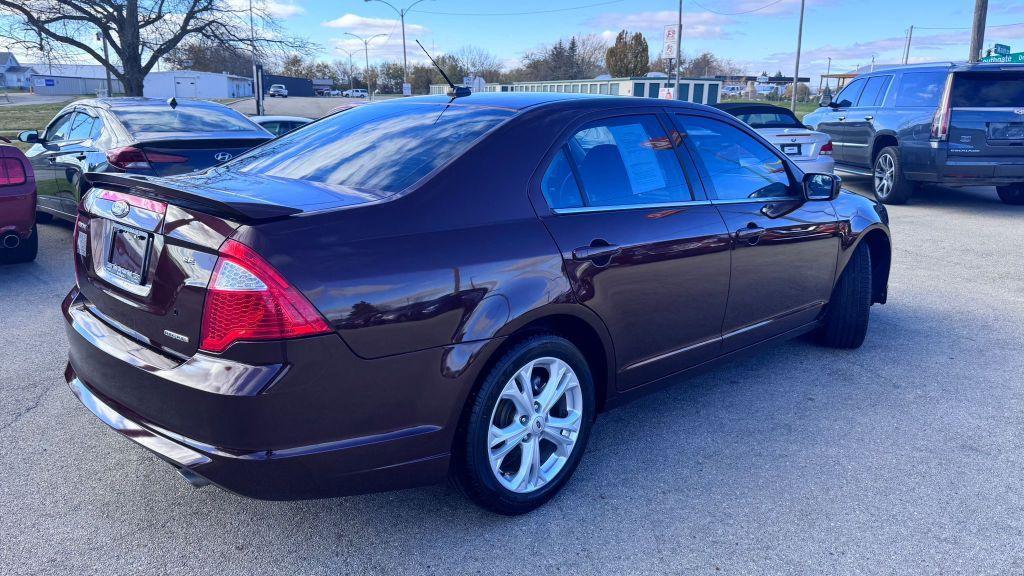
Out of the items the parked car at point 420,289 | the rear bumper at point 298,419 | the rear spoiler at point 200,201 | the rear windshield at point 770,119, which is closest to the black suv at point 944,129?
the rear windshield at point 770,119

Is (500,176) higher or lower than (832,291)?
higher

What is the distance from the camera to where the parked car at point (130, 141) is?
6609 millimetres

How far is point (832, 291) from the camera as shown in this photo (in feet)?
15.2

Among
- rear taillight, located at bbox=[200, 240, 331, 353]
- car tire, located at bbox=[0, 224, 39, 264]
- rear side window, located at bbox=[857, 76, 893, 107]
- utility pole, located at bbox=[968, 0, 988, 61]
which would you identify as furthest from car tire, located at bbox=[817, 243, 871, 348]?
utility pole, located at bbox=[968, 0, 988, 61]

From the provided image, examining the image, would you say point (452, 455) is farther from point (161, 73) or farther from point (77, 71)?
point (77, 71)

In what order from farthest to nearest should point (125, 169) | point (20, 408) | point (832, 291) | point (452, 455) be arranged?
1. point (125, 169)
2. point (832, 291)
3. point (20, 408)
4. point (452, 455)

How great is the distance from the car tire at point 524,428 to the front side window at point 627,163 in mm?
704

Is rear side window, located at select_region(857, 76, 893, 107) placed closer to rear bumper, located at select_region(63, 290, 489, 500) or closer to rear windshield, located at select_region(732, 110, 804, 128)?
rear windshield, located at select_region(732, 110, 804, 128)

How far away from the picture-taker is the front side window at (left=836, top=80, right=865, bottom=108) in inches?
491

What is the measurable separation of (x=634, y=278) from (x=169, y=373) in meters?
1.83

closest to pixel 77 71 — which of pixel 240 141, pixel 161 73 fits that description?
pixel 161 73

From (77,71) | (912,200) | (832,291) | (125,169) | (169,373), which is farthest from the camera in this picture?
(77,71)

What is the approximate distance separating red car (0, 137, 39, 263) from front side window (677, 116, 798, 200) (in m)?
5.70

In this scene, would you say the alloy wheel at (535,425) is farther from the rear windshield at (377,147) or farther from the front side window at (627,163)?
the rear windshield at (377,147)
